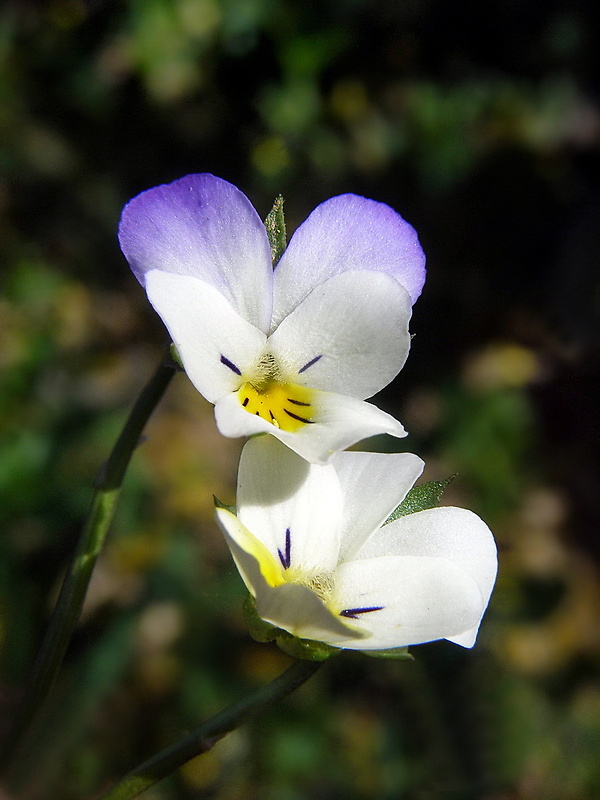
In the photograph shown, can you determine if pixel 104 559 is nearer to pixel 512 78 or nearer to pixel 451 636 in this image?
pixel 451 636

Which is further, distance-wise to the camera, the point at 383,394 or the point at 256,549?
the point at 383,394

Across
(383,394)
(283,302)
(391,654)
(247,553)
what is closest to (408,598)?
(391,654)

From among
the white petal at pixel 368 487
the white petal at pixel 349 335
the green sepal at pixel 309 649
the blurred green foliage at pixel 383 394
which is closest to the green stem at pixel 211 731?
the green sepal at pixel 309 649

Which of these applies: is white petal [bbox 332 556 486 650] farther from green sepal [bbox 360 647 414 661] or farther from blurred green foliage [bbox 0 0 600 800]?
blurred green foliage [bbox 0 0 600 800]

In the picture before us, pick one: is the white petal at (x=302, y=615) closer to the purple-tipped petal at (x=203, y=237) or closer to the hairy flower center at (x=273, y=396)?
the hairy flower center at (x=273, y=396)

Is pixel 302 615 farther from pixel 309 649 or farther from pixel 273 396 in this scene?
pixel 273 396
